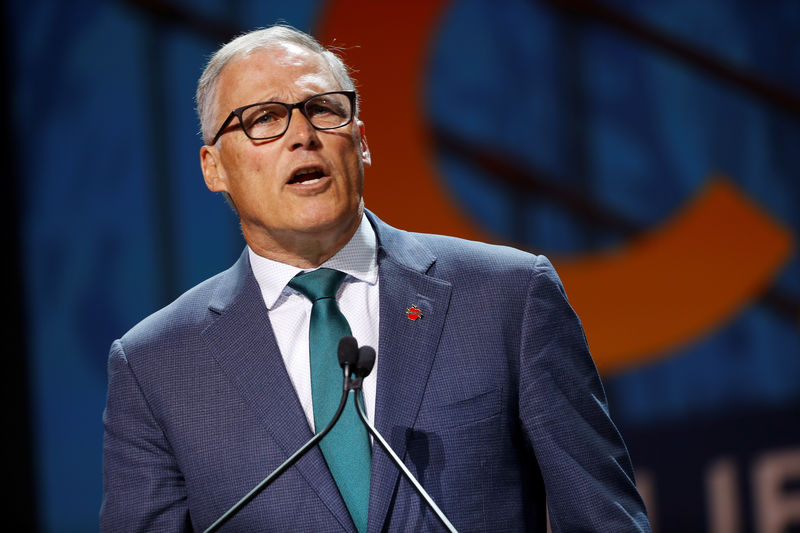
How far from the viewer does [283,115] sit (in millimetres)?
1479

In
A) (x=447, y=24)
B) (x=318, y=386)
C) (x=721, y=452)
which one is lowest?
(x=721, y=452)

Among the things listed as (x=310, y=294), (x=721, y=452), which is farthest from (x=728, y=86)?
(x=310, y=294)

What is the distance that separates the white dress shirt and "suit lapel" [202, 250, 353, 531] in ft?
0.10

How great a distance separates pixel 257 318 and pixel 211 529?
40cm

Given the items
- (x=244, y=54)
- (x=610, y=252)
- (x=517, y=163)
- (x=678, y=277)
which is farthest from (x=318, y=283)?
(x=678, y=277)

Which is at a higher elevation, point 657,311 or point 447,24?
point 447,24

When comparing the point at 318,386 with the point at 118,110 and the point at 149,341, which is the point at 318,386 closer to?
the point at 149,341

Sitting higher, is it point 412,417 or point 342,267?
point 342,267

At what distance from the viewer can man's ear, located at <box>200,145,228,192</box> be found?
1600 millimetres

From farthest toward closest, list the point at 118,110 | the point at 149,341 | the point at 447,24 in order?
the point at 447,24 < the point at 118,110 < the point at 149,341

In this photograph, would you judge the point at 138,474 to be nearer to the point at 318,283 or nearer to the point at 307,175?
the point at 318,283

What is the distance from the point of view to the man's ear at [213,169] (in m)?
1.60

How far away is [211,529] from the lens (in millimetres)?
1195

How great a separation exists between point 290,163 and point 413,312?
0.32m
